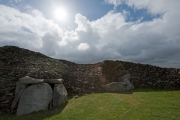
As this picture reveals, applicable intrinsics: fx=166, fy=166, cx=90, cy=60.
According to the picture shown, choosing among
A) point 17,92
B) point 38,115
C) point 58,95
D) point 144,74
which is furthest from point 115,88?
point 17,92

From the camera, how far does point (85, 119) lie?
444 inches

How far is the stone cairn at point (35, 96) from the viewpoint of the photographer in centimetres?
1398

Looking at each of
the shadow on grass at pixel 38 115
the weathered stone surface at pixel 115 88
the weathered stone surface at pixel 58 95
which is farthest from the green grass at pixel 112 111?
the weathered stone surface at pixel 115 88

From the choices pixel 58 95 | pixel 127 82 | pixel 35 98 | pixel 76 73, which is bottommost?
pixel 35 98

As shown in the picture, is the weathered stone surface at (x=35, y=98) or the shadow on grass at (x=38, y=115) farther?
the weathered stone surface at (x=35, y=98)

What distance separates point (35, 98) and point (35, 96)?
188 millimetres

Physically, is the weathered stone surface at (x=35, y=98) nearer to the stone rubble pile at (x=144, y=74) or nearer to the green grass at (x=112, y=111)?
the green grass at (x=112, y=111)

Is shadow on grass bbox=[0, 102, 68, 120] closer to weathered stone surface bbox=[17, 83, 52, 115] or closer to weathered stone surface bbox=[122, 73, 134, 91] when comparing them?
weathered stone surface bbox=[17, 83, 52, 115]

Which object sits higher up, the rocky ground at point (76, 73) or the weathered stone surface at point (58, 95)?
the rocky ground at point (76, 73)

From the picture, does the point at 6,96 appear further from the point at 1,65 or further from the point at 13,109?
the point at 1,65

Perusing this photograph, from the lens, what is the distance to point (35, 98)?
14.4 m

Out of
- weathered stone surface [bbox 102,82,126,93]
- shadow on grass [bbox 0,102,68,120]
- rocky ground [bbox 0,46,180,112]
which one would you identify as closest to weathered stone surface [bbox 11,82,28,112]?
rocky ground [bbox 0,46,180,112]

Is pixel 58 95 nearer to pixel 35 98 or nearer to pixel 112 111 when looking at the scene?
pixel 35 98

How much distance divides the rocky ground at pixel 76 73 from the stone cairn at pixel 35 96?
96 centimetres
